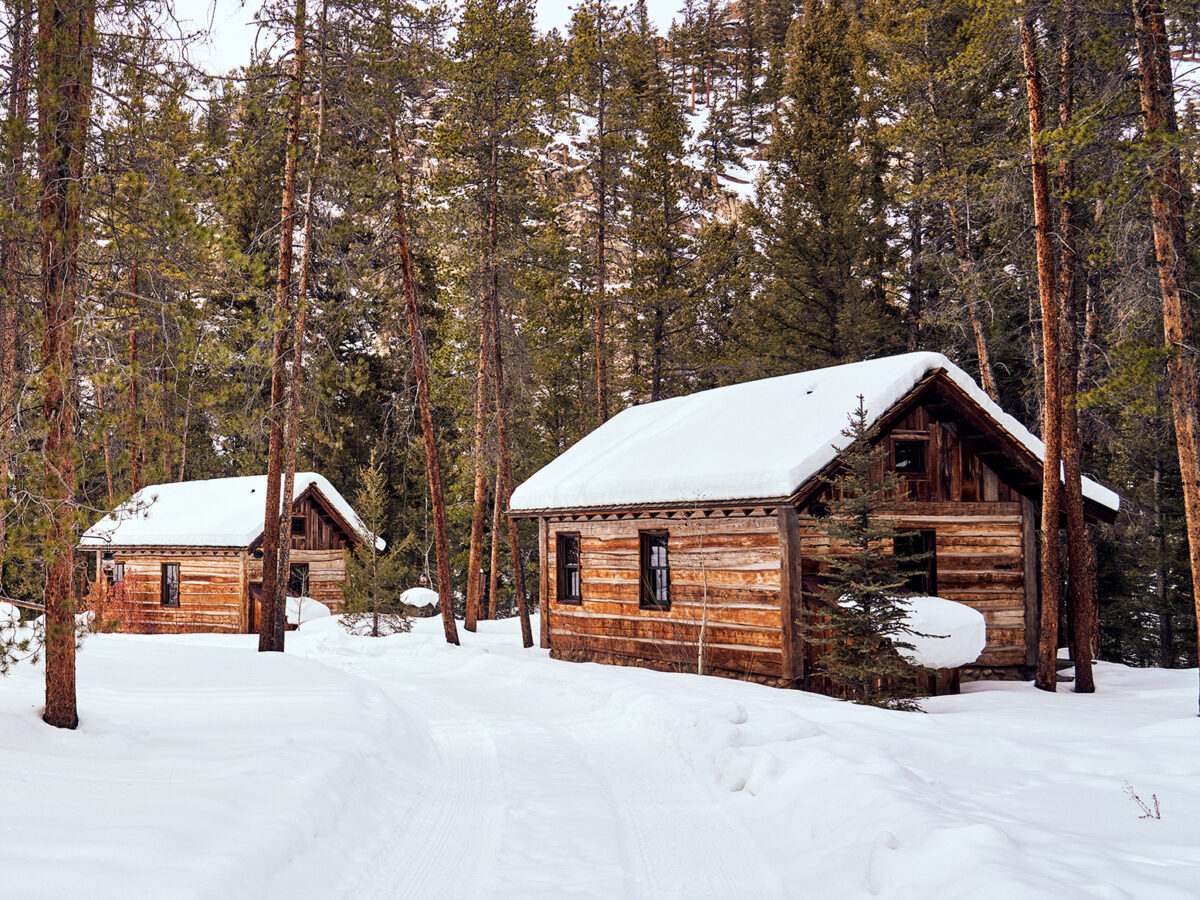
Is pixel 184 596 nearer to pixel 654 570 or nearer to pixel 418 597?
pixel 418 597

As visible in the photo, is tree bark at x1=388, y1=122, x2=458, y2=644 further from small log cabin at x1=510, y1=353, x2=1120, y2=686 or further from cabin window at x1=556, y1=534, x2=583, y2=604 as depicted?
small log cabin at x1=510, y1=353, x2=1120, y2=686

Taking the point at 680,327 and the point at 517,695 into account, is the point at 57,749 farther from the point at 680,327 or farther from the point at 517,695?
→ the point at 680,327

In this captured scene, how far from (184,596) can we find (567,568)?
15670 mm

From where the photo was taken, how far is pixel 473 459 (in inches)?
934

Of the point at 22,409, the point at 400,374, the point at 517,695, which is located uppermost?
the point at 400,374

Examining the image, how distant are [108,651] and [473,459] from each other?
11307mm

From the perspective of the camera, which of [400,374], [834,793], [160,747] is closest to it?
[834,793]

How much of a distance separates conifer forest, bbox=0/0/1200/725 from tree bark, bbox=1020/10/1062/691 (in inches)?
2.3

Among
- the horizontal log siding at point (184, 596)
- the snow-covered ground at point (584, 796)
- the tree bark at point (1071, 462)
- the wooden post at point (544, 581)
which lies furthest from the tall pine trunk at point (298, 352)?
the tree bark at point (1071, 462)

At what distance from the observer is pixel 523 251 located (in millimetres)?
21594

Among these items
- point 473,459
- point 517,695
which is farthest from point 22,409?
point 473,459

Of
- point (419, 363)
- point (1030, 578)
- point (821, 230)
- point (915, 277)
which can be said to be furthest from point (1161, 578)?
point (419, 363)

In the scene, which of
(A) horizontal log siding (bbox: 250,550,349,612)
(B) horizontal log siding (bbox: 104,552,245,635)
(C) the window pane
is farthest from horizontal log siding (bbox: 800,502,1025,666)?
(B) horizontal log siding (bbox: 104,552,245,635)

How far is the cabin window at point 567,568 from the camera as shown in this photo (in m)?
18.4
